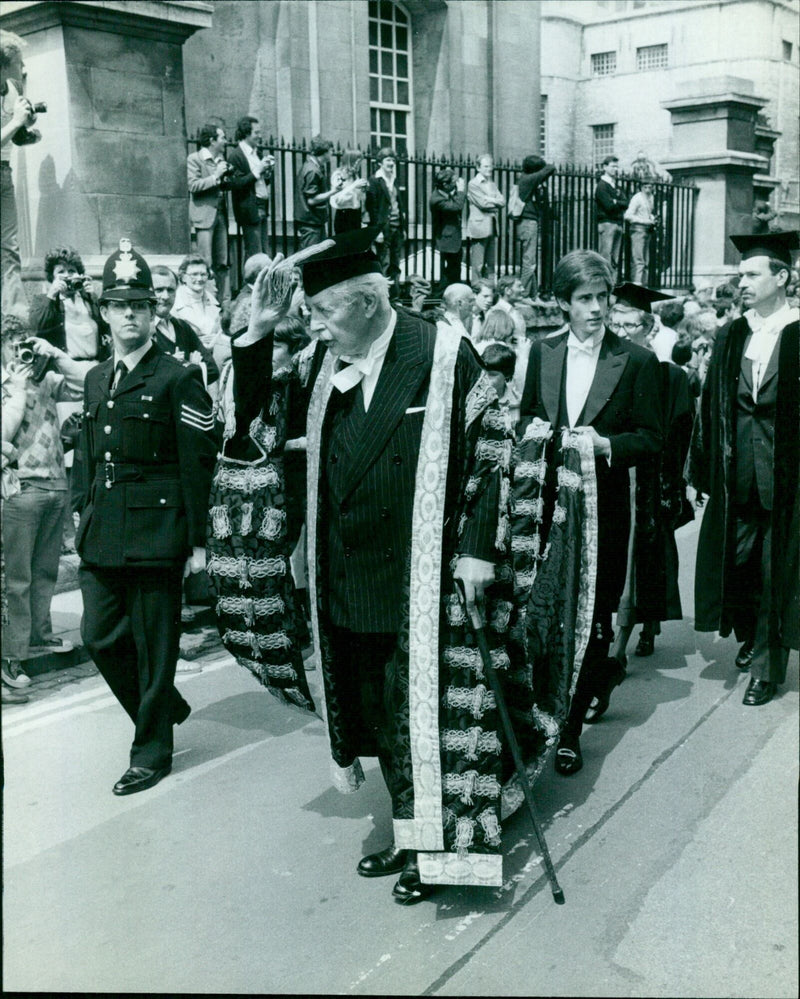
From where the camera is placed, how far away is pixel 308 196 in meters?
12.9

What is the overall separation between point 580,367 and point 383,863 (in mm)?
2332

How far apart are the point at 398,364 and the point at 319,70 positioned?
48.3 ft

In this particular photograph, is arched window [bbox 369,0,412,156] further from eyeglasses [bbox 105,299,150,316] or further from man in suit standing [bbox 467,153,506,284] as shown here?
eyeglasses [bbox 105,299,150,316]

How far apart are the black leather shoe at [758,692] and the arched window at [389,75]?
1462cm

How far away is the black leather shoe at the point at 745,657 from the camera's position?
6441mm

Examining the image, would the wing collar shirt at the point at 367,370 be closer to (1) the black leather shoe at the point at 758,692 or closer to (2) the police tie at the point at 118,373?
(2) the police tie at the point at 118,373

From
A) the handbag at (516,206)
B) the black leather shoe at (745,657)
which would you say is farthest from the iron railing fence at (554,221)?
the black leather shoe at (745,657)

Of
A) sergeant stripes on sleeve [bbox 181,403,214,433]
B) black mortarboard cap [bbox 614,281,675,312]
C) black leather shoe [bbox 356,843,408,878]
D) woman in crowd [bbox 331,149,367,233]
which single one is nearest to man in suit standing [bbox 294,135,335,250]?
woman in crowd [bbox 331,149,367,233]

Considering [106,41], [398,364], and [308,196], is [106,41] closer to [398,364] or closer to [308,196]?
[308,196]

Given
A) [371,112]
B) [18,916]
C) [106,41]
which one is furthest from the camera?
[371,112]

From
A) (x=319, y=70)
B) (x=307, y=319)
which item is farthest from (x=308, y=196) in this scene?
(x=307, y=319)

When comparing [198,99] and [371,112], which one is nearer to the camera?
[198,99]

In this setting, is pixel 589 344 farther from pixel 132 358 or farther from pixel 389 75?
pixel 389 75

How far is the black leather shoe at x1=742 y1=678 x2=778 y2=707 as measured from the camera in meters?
5.82
